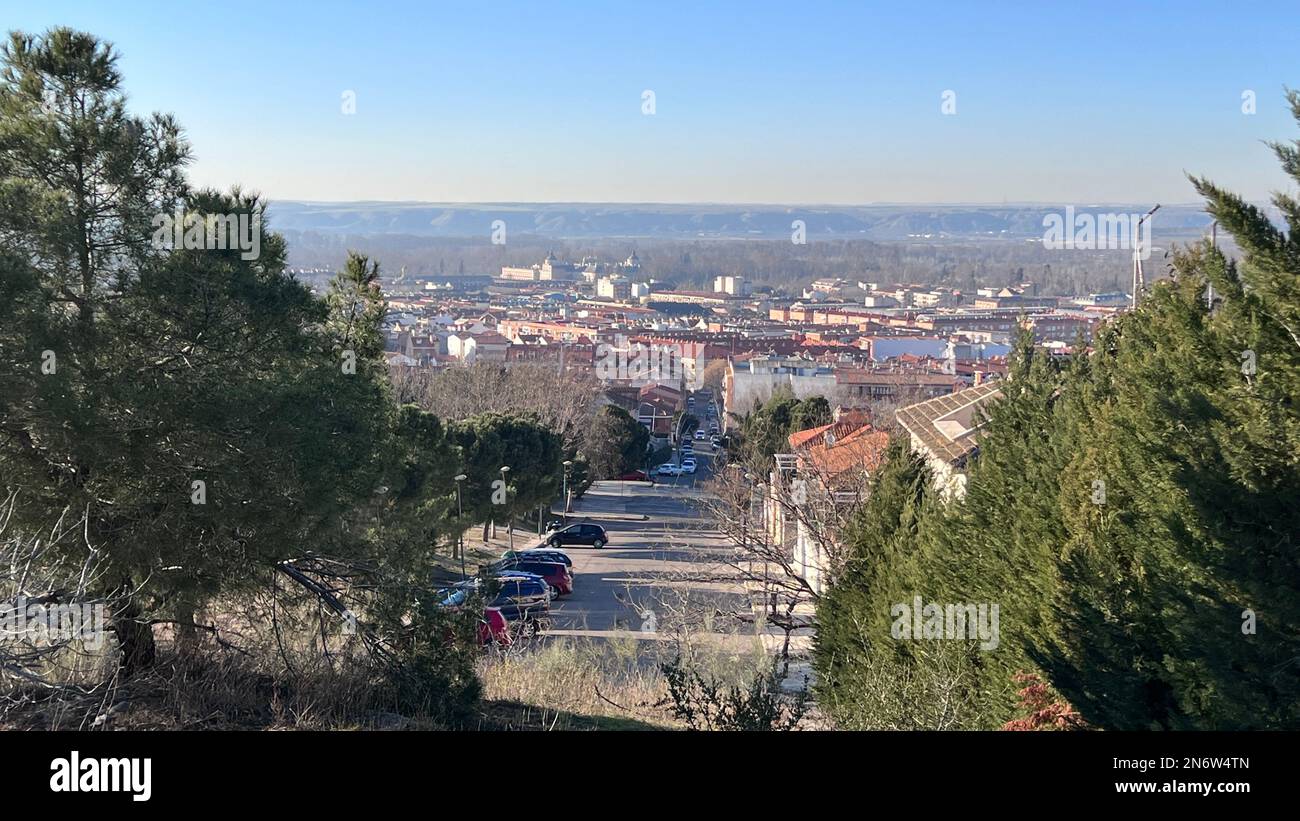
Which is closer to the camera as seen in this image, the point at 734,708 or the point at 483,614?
the point at 734,708

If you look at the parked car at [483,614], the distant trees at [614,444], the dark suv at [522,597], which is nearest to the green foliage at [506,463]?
the dark suv at [522,597]

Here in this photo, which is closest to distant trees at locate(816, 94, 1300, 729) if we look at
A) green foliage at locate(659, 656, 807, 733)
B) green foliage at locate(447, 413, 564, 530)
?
green foliage at locate(659, 656, 807, 733)

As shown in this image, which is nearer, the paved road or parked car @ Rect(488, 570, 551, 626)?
parked car @ Rect(488, 570, 551, 626)

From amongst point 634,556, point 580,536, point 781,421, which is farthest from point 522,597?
point 781,421

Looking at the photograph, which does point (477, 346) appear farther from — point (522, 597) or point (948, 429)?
point (948, 429)

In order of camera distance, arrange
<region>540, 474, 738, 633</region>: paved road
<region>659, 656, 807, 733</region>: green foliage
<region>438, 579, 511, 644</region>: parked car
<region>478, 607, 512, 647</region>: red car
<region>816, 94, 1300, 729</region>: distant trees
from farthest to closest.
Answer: <region>540, 474, 738, 633</region>: paved road → <region>478, 607, 512, 647</region>: red car → <region>438, 579, 511, 644</region>: parked car → <region>816, 94, 1300, 729</region>: distant trees → <region>659, 656, 807, 733</region>: green foliage

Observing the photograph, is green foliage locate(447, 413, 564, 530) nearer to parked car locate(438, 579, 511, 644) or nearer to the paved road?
the paved road
